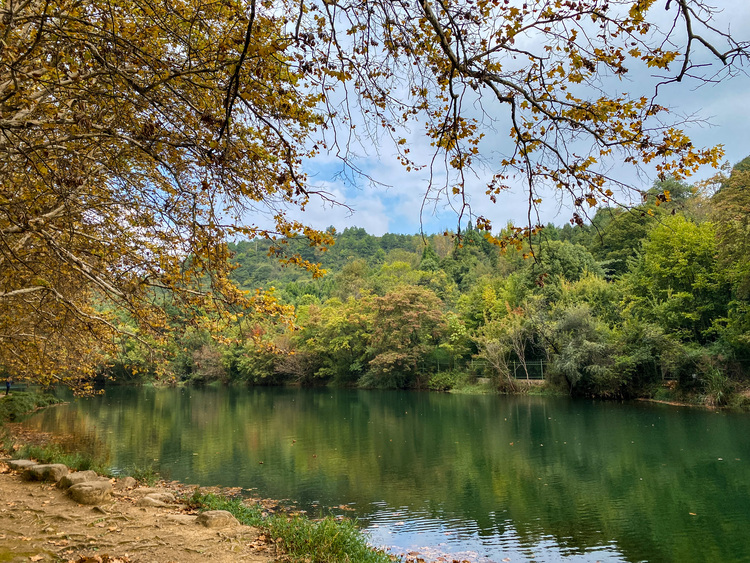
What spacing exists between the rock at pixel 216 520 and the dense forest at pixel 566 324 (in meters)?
2.22

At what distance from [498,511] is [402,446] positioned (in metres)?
6.38

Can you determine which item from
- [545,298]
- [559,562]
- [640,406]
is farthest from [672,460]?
[545,298]

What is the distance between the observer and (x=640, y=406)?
75.2ft

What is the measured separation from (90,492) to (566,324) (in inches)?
992

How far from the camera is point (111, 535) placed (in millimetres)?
5582

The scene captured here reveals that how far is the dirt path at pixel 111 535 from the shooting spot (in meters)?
4.94

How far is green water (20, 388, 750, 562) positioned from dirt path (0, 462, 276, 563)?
2.79 metres

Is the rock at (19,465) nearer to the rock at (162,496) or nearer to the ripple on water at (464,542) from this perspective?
the rock at (162,496)

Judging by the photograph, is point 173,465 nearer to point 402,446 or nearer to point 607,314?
point 402,446

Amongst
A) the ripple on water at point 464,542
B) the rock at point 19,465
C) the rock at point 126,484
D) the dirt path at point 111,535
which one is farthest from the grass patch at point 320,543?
the rock at point 19,465

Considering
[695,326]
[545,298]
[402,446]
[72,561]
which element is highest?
[545,298]

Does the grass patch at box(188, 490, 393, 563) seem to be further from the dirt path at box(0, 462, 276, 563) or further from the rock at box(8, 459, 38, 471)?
the rock at box(8, 459, 38, 471)

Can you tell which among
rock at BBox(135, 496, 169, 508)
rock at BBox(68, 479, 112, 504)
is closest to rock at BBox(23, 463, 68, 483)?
rock at BBox(68, 479, 112, 504)

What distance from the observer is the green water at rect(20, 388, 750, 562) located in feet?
25.4
